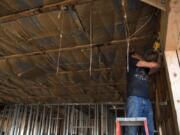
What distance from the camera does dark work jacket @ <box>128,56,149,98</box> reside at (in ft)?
7.83

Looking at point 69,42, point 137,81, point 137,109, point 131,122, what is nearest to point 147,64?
point 137,81

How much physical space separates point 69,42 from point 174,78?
1.98m

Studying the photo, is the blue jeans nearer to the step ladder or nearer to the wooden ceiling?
the step ladder

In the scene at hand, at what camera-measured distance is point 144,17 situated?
2.80 m

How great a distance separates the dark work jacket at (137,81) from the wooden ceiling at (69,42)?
71cm

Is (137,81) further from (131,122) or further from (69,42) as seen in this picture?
(69,42)

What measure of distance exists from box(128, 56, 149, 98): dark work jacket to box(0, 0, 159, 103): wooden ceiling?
0.71 metres

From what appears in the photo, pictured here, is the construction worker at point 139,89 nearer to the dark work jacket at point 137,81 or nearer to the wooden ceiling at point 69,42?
the dark work jacket at point 137,81

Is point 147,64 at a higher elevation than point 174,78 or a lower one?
higher

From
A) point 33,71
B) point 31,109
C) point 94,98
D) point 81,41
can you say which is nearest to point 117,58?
point 81,41

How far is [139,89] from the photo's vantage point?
2.39 metres

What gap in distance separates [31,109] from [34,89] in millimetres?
2102

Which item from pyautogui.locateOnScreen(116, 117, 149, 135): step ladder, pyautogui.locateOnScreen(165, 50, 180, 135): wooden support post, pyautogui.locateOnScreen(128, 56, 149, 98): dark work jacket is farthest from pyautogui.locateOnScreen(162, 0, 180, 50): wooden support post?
pyautogui.locateOnScreen(116, 117, 149, 135): step ladder

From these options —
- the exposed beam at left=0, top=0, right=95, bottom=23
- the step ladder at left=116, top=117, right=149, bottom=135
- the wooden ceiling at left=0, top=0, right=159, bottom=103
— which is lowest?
the step ladder at left=116, top=117, right=149, bottom=135
